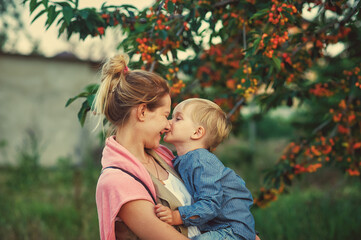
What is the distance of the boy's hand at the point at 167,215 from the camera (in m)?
1.50

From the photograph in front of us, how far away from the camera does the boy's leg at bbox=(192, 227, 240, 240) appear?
1646 mm

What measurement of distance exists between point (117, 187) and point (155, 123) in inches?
13.9

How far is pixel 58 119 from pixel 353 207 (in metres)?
7.59

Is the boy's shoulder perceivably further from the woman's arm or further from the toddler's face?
the woman's arm

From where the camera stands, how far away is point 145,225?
1464 mm

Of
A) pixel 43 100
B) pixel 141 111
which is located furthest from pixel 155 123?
pixel 43 100

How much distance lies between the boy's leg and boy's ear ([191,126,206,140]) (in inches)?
17.3

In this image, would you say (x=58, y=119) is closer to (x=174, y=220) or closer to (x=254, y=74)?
(x=254, y=74)

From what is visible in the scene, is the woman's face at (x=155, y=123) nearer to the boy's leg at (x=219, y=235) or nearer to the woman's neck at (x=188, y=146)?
the woman's neck at (x=188, y=146)

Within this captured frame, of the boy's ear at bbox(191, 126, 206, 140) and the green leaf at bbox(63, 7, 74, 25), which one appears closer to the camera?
the boy's ear at bbox(191, 126, 206, 140)

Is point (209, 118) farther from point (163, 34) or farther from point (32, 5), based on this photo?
point (32, 5)

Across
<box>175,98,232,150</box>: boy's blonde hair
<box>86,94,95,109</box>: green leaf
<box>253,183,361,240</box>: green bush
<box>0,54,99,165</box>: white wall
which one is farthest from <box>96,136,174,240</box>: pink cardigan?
<box>0,54,99,165</box>: white wall

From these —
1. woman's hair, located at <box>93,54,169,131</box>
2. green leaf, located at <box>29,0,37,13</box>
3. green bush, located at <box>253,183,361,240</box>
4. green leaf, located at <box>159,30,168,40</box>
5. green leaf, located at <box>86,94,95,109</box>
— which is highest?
green leaf, located at <box>29,0,37,13</box>

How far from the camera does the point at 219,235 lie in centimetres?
167
